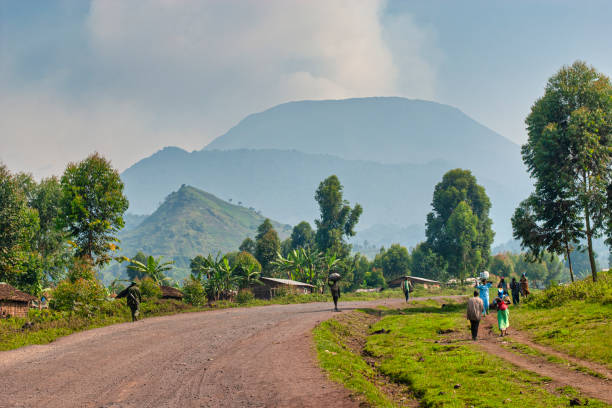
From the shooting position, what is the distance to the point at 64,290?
31438 mm

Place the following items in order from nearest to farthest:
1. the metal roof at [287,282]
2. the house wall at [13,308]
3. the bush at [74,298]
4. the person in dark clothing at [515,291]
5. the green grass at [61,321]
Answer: the green grass at [61,321], the bush at [74,298], the person in dark clothing at [515,291], the house wall at [13,308], the metal roof at [287,282]

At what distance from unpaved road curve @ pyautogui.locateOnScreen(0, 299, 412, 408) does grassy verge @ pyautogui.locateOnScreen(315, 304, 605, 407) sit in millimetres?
1320

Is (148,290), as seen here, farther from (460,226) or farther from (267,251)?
(460,226)

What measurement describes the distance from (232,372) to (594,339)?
44.3 ft

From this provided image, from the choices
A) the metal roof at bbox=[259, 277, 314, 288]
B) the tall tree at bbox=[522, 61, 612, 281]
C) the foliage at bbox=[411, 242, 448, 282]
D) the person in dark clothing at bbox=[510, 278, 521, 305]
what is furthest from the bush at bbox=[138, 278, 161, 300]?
the foliage at bbox=[411, 242, 448, 282]

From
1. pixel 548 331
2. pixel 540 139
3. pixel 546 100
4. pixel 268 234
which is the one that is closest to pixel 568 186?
pixel 540 139

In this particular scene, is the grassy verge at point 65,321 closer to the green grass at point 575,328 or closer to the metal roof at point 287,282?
the green grass at point 575,328

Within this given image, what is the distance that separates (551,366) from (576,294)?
14.8 m

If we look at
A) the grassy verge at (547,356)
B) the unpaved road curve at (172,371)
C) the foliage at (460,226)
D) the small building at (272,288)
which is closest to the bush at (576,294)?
the grassy verge at (547,356)

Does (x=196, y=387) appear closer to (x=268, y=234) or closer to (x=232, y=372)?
(x=232, y=372)

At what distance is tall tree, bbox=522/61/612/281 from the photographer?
35344 millimetres

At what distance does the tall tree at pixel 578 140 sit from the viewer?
35.3 meters

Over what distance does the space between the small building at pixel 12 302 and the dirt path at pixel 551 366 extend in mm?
41691

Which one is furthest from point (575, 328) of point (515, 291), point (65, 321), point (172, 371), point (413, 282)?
point (413, 282)
